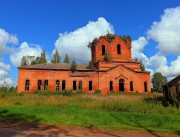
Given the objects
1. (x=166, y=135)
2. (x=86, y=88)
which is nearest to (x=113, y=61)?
(x=86, y=88)

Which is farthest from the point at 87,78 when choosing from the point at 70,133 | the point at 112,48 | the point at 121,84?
the point at 70,133

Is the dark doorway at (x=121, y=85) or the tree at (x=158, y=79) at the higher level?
the tree at (x=158, y=79)

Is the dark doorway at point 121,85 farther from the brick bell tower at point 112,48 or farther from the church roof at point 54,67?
the church roof at point 54,67

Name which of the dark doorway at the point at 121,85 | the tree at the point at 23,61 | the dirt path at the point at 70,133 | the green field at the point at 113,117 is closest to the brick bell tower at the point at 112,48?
the dark doorway at the point at 121,85

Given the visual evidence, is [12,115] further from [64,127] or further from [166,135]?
[166,135]

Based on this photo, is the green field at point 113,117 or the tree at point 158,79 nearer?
the green field at point 113,117

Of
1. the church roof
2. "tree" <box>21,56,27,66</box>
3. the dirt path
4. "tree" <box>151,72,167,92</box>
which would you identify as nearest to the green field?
the dirt path

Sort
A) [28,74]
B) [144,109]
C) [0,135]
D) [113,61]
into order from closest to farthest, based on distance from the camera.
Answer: [0,135]
[144,109]
[28,74]
[113,61]

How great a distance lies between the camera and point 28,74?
40.6 m

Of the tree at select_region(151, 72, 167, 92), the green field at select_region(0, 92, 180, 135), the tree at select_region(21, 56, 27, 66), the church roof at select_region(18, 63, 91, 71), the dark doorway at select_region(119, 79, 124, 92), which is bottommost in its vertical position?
the green field at select_region(0, 92, 180, 135)

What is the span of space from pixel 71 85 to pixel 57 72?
11.3 feet

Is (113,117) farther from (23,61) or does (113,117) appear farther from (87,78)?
(23,61)

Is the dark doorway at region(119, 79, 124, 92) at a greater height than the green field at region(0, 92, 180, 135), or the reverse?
the dark doorway at region(119, 79, 124, 92)

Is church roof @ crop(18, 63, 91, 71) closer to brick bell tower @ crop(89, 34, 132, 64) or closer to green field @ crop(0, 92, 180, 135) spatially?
brick bell tower @ crop(89, 34, 132, 64)
